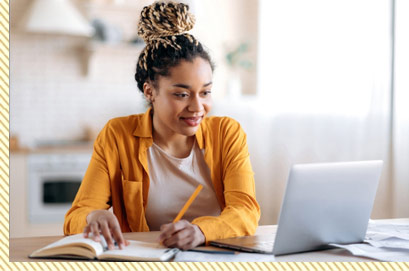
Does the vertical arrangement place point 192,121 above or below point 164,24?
below

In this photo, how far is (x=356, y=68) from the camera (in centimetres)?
370

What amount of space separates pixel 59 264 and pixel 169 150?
0.82m

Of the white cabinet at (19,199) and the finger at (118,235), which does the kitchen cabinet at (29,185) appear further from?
the finger at (118,235)

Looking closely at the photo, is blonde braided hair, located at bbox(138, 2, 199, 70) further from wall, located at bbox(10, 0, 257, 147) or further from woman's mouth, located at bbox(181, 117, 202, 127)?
wall, located at bbox(10, 0, 257, 147)

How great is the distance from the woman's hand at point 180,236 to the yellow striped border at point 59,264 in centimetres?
15

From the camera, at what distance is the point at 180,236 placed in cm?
134

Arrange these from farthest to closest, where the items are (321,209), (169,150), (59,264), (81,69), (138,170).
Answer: (81,69), (169,150), (138,170), (321,209), (59,264)

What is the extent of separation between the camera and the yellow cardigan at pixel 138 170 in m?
1.72

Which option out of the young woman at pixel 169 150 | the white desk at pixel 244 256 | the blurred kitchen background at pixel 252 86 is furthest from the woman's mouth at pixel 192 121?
the blurred kitchen background at pixel 252 86

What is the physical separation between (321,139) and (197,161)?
222 cm

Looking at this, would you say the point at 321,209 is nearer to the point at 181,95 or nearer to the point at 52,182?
the point at 181,95

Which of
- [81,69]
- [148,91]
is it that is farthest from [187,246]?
[81,69]

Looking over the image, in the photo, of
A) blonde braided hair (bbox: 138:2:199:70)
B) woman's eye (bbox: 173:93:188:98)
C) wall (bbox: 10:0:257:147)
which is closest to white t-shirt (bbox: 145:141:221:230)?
woman's eye (bbox: 173:93:188:98)

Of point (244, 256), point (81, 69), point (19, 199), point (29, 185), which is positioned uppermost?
point (81, 69)
